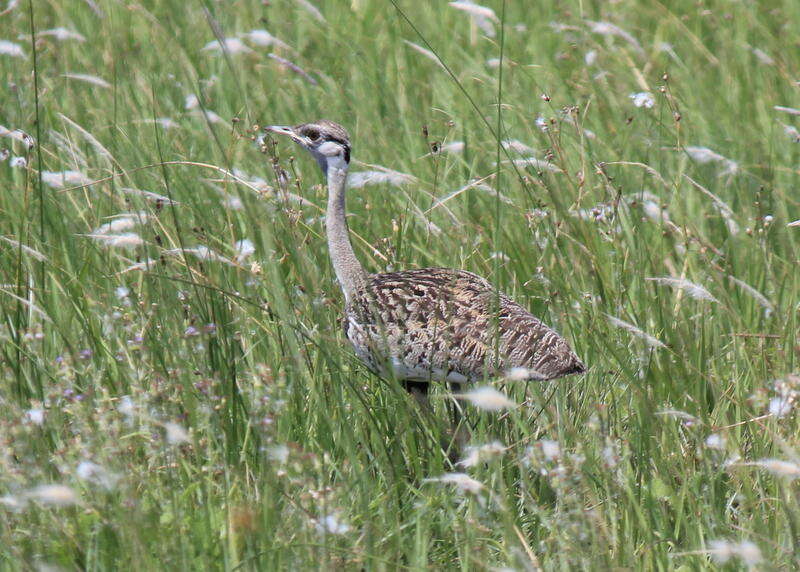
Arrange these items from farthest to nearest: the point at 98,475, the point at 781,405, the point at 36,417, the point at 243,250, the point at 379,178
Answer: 1. the point at 379,178
2. the point at 243,250
3. the point at 781,405
4. the point at 36,417
5. the point at 98,475

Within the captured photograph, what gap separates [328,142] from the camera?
4.39 m

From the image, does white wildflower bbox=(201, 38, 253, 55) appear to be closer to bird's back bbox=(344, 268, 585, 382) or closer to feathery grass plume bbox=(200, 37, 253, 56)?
feathery grass plume bbox=(200, 37, 253, 56)

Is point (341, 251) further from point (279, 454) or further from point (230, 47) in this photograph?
point (279, 454)

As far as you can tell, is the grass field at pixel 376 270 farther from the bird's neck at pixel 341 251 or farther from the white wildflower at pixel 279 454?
the bird's neck at pixel 341 251

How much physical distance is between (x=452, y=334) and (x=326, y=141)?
100 cm

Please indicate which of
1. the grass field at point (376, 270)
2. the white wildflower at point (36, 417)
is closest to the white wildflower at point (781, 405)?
the grass field at point (376, 270)

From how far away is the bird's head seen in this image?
14.4 feet

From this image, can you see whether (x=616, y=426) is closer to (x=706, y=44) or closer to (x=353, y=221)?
(x=353, y=221)

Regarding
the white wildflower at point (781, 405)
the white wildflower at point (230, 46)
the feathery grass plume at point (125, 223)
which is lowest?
the white wildflower at point (781, 405)

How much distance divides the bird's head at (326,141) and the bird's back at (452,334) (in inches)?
21.9

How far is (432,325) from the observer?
3850 millimetres

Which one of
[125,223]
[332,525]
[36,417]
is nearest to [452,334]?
[125,223]

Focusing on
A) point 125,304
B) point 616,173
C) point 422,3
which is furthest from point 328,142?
point 422,3

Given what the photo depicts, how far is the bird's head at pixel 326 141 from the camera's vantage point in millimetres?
4379
